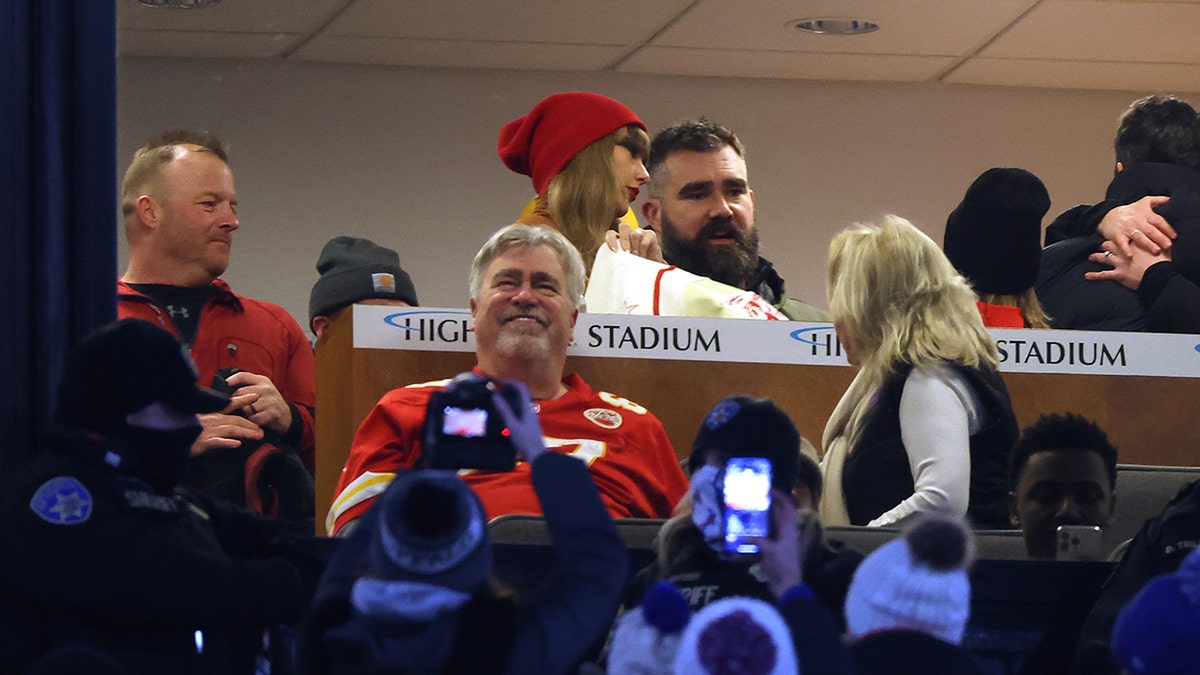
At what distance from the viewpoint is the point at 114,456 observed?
2074mm

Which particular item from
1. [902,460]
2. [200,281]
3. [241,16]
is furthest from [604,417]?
[241,16]

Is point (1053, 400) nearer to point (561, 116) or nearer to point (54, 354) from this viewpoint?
point (561, 116)

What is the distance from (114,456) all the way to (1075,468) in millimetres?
1745

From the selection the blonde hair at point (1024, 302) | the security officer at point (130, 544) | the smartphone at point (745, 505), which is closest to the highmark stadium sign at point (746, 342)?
the blonde hair at point (1024, 302)

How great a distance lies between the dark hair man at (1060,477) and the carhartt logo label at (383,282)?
1.84 metres

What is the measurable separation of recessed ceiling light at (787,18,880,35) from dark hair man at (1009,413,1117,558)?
414cm

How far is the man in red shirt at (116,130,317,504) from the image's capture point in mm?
3645

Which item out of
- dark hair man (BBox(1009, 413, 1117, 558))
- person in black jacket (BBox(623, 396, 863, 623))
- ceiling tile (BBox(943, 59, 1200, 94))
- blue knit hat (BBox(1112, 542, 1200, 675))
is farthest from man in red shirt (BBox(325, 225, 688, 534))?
ceiling tile (BBox(943, 59, 1200, 94))

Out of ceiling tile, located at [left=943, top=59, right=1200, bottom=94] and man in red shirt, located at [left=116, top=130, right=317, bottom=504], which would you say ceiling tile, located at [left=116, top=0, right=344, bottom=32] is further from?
man in red shirt, located at [left=116, top=130, right=317, bottom=504]

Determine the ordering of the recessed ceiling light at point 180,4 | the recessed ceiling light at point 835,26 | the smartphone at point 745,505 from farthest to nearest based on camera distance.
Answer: the recessed ceiling light at point 835,26, the recessed ceiling light at point 180,4, the smartphone at point 745,505

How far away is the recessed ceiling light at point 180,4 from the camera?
6.68 meters

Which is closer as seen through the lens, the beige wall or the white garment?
the white garment

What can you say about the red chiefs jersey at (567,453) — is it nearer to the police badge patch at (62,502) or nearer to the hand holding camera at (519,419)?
the hand holding camera at (519,419)

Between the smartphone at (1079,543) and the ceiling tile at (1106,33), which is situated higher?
the ceiling tile at (1106,33)
